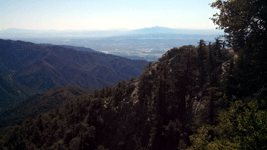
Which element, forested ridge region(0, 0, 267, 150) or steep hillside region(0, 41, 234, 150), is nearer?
forested ridge region(0, 0, 267, 150)

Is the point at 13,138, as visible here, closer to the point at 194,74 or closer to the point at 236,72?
the point at 194,74

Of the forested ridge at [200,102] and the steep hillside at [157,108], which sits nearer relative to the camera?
the forested ridge at [200,102]

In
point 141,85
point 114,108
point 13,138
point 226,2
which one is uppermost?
point 226,2

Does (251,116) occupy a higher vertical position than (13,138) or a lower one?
higher

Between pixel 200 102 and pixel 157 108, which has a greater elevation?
pixel 200 102

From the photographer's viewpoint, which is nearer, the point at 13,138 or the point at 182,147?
the point at 182,147

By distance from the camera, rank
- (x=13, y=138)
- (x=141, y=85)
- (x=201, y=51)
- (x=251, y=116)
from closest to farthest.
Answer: (x=251, y=116), (x=201, y=51), (x=141, y=85), (x=13, y=138)

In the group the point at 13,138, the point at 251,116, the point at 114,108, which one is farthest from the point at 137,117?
the point at 13,138

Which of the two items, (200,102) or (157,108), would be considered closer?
(200,102)
